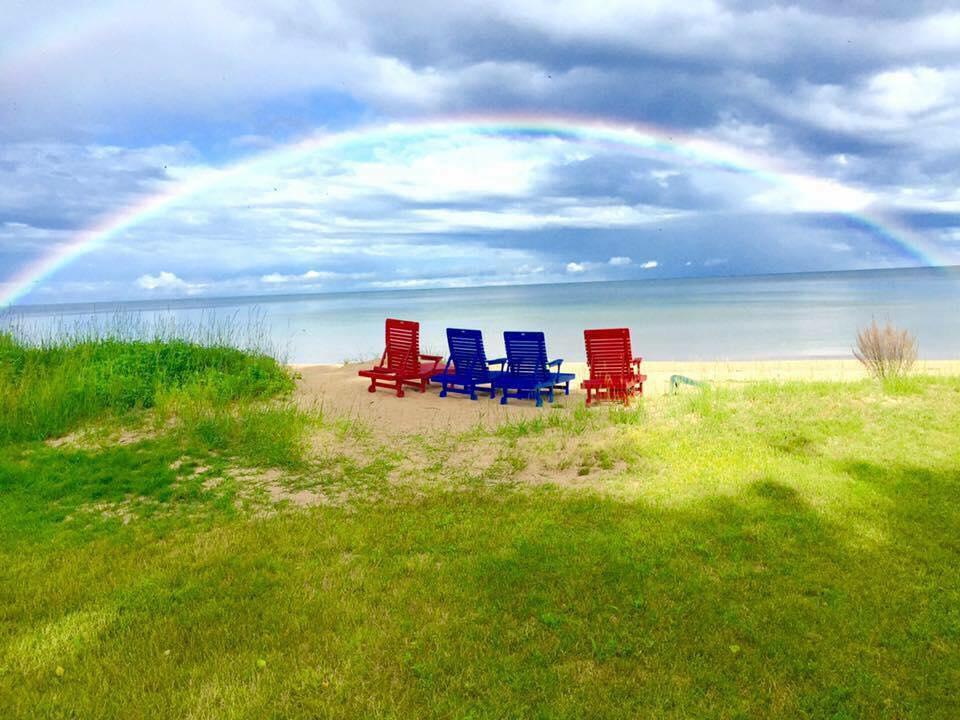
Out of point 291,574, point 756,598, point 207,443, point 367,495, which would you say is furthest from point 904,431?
point 207,443

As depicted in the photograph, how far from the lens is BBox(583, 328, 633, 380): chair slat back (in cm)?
1142

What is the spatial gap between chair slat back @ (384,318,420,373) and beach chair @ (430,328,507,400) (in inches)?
19.6

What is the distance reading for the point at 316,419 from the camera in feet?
30.1

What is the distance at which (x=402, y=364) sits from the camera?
12.5 meters

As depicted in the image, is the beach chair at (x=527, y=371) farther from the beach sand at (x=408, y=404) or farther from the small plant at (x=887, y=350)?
the small plant at (x=887, y=350)

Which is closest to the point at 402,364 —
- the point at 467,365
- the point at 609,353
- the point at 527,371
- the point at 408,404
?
the point at 467,365

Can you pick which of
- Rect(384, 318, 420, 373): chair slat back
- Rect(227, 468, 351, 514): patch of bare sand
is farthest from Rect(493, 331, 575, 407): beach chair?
Rect(227, 468, 351, 514): patch of bare sand

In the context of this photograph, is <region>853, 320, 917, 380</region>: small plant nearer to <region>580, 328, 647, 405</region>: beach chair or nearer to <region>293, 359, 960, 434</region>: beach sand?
<region>293, 359, 960, 434</region>: beach sand

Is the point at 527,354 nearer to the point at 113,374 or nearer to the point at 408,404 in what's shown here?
the point at 408,404

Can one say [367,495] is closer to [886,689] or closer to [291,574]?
[291,574]

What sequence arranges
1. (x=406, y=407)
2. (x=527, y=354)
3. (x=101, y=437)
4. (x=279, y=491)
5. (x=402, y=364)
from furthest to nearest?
(x=402, y=364) → (x=527, y=354) → (x=406, y=407) → (x=101, y=437) → (x=279, y=491)

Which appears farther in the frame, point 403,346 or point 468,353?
point 403,346

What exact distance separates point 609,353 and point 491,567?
712cm

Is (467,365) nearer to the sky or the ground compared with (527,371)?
nearer to the sky
